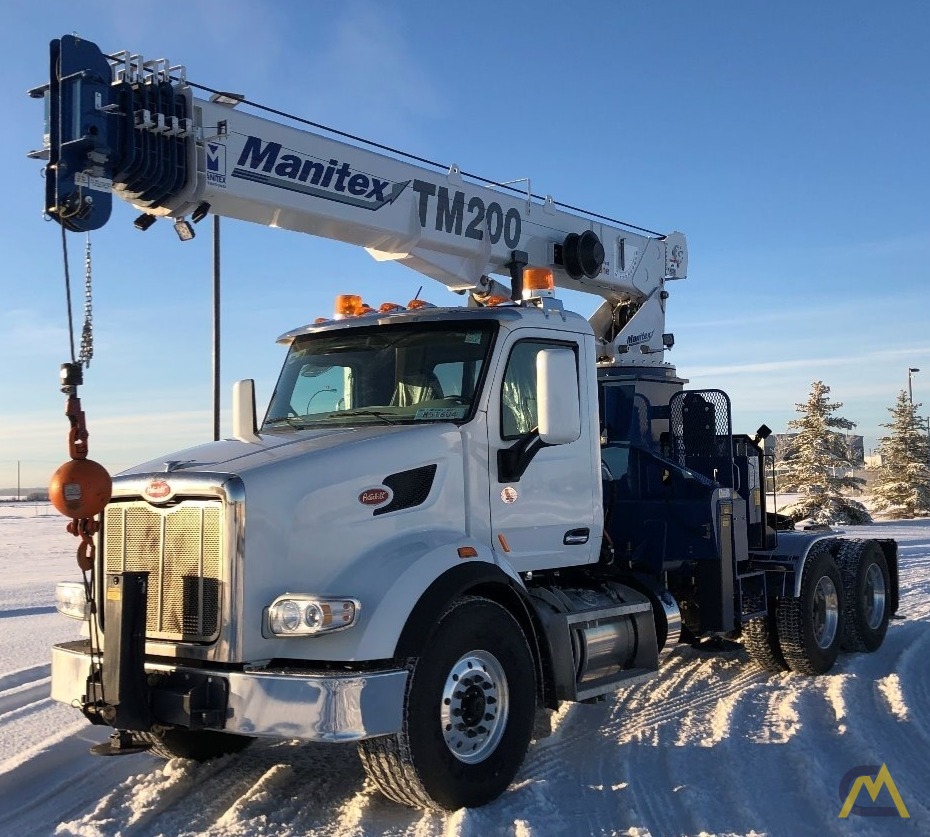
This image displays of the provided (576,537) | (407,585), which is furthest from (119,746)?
(576,537)

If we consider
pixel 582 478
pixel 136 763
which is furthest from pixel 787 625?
pixel 136 763

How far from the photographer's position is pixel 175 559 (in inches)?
193

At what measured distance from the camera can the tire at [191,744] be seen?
5785 millimetres

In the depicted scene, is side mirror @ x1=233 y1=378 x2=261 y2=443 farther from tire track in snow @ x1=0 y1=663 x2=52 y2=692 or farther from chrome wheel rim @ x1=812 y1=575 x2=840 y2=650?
chrome wheel rim @ x1=812 y1=575 x2=840 y2=650

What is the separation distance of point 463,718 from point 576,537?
1.70 meters

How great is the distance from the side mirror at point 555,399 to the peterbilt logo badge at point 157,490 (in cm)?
207

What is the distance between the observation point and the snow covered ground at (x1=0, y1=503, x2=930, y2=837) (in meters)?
4.71

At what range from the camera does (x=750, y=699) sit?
7438 millimetres

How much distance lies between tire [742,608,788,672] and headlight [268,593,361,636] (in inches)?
194

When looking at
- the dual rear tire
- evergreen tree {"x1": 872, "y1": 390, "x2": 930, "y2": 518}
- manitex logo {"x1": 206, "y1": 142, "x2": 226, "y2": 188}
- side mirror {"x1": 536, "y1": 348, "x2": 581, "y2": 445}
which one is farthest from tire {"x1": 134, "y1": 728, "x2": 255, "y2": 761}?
evergreen tree {"x1": 872, "y1": 390, "x2": 930, "y2": 518}

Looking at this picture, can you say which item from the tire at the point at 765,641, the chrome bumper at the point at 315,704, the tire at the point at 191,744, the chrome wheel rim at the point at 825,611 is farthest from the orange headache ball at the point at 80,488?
the chrome wheel rim at the point at 825,611

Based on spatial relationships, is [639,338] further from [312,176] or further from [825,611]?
[312,176]

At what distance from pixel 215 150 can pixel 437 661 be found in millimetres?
3484

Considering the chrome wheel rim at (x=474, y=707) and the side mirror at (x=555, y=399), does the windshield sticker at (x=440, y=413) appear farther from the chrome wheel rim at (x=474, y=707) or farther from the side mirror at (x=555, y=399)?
the chrome wheel rim at (x=474, y=707)
